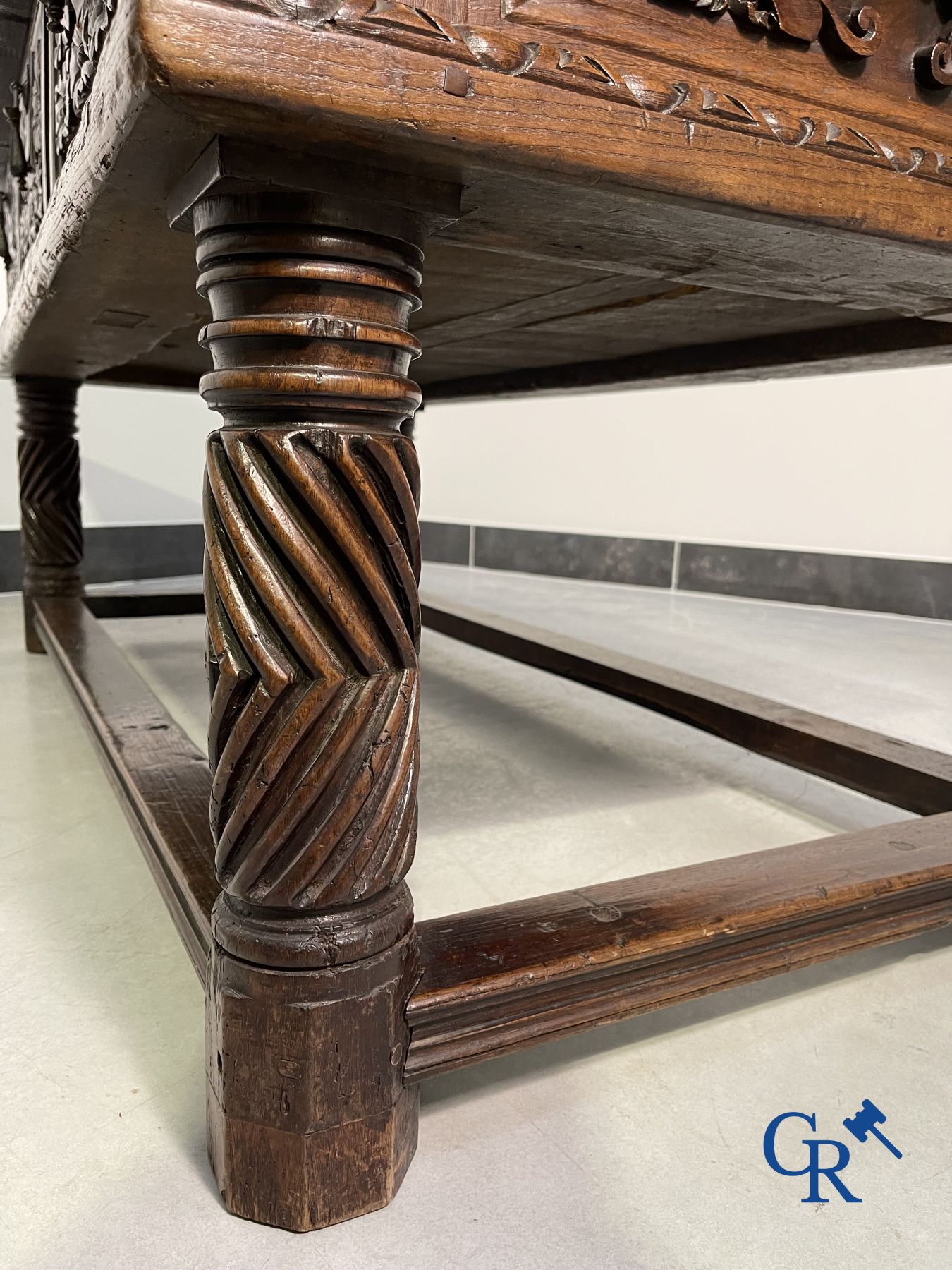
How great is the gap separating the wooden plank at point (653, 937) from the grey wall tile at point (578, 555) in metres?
3.85

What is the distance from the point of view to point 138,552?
4.65 meters

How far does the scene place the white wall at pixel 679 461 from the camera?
413cm

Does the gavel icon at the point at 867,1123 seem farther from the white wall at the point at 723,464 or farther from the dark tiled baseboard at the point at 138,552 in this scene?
the dark tiled baseboard at the point at 138,552

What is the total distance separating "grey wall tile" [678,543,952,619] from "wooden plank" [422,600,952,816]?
2303 millimetres

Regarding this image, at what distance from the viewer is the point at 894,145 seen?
804mm

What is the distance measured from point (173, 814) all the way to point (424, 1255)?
667 millimetres

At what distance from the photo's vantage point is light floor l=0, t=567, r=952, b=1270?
0.77m

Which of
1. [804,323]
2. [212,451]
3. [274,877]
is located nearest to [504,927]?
[274,877]

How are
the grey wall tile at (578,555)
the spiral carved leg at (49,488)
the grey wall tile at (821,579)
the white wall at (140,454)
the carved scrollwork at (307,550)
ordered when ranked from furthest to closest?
1. the grey wall tile at (578,555)
2. the white wall at (140,454)
3. the grey wall tile at (821,579)
4. the spiral carved leg at (49,488)
5. the carved scrollwork at (307,550)

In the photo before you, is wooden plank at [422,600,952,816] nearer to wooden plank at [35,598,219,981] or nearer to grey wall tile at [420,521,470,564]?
wooden plank at [35,598,219,981]

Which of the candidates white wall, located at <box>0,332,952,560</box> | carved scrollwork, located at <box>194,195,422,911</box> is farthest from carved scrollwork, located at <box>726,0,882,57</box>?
white wall, located at <box>0,332,952,560</box>

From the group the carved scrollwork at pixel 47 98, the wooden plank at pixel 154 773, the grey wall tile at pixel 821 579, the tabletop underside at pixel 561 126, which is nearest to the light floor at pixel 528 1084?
the wooden plank at pixel 154 773

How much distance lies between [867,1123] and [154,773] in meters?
1.03

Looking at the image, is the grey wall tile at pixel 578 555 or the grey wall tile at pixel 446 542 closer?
the grey wall tile at pixel 578 555
